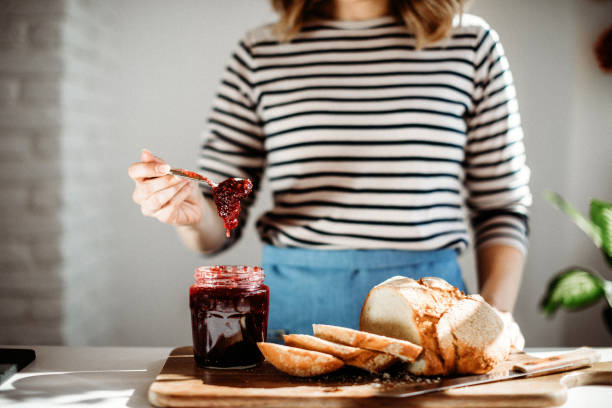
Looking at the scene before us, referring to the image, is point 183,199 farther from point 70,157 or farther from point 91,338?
point 91,338

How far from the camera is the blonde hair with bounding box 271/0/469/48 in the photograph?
1544 millimetres

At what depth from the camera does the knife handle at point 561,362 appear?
106 centimetres

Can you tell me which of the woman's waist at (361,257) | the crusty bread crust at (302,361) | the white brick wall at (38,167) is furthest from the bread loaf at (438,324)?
the white brick wall at (38,167)

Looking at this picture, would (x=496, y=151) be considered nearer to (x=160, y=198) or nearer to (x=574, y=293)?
(x=574, y=293)

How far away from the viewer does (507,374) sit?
41.1 inches

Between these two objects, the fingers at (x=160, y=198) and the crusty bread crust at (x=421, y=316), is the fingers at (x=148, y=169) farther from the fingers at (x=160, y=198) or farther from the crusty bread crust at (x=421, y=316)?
the crusty bread crust at (x=421, y=316)

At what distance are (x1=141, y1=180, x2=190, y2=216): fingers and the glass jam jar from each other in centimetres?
20

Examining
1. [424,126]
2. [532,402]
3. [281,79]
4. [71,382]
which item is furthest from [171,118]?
[532,402]

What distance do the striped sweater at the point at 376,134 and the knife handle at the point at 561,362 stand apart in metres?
0.44

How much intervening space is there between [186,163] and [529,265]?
1.86 m

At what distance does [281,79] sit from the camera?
1603 mm

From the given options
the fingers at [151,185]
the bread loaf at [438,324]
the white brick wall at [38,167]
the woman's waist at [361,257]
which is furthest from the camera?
the white brick wall at [38,167]

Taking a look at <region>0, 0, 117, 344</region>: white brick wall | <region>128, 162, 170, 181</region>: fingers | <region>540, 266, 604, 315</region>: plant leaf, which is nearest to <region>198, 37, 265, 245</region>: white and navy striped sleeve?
<region>128, 162, 170, 181</region>: fingers

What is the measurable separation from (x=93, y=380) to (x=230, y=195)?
1.45 feet
